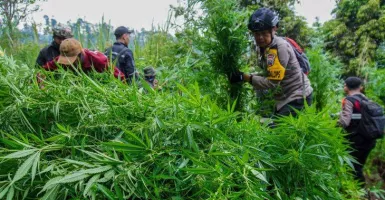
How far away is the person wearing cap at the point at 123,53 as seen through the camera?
13.5ft

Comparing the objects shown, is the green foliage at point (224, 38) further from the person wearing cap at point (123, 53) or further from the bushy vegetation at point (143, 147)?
the person wearing cap at point (123, 53)

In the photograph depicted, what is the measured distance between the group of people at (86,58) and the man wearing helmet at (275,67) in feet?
2.63

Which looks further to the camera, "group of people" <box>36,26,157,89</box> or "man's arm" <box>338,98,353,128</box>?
"man's arm" <box>338,98,353,128</box>

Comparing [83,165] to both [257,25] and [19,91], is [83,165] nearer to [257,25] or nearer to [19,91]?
[19,91]

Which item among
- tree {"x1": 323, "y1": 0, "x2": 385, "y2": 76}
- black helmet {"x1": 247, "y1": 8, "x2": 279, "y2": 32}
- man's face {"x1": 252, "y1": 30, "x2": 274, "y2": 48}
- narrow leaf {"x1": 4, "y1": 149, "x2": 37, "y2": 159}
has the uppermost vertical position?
black helmet {"x1": 247, "y1": 8, "x2": 279, "y2": 32}

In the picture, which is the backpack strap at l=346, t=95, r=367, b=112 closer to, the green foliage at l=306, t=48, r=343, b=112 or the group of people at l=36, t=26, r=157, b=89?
the green foliage at l=306, t=48, r=343, b=112

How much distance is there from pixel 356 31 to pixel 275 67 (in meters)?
14.0

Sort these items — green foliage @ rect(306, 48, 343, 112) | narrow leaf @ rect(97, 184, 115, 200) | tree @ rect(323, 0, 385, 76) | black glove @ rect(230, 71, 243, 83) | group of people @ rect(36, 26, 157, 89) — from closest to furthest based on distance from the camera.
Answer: narrow leaf @ rect(97, 184, 115, 200), group of people @ rect(36, 26, 157, 89), black glove @ rect(230, 71, 243, 83), green foliage @ rect(306, 48, 343, 112), tree @ rect(323, 0, 385, 76)

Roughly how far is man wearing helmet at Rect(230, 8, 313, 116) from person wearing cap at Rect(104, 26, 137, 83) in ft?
4.41

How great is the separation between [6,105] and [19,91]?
0.09m

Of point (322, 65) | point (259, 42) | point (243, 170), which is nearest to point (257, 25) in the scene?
point (259, 42)

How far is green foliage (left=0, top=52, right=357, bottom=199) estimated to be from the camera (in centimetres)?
134

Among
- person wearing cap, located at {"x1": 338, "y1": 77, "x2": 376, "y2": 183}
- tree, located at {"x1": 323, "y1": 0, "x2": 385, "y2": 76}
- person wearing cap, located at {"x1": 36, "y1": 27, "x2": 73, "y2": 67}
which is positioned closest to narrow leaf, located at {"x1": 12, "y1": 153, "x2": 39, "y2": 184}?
person wearing cap, located at {"x1": 36, "y1": 27, "x2": 73, "y2": 67}

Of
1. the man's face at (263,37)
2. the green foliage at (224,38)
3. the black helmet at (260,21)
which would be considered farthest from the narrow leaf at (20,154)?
the man's face at (263,37)
